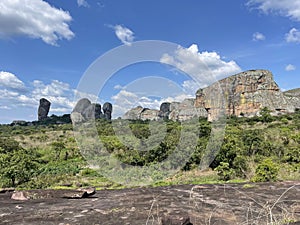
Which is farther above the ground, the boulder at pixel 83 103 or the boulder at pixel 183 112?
the boulder at pixel 183 112

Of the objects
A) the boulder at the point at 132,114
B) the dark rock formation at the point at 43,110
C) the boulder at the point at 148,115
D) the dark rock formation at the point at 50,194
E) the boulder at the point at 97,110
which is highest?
the dark rock formation at the point at 43,110

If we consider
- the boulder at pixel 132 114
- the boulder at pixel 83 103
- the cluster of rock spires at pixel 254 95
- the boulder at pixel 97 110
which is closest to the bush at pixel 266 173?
the boulder at pixel 132 114

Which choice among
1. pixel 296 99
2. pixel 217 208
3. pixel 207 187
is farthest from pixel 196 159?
pixel 296 99

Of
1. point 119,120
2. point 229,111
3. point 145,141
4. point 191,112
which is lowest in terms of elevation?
point 145,141

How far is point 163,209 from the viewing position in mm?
3262

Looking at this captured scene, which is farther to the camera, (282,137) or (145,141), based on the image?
(282,137)

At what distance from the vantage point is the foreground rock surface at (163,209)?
278cm

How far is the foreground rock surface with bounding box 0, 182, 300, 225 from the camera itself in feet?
9.12

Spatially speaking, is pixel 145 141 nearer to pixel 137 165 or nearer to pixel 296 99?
pixel 137 165

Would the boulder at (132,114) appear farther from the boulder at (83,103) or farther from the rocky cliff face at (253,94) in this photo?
the rocky cliff face at (253,94)

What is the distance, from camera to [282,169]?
36.9 ft

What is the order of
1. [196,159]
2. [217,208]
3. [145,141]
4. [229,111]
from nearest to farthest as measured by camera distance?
[217,208] < [145,141] < [196,159] < [229,111]

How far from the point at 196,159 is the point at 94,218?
10312 mm

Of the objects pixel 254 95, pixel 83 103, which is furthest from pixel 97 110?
pixel 254 95
